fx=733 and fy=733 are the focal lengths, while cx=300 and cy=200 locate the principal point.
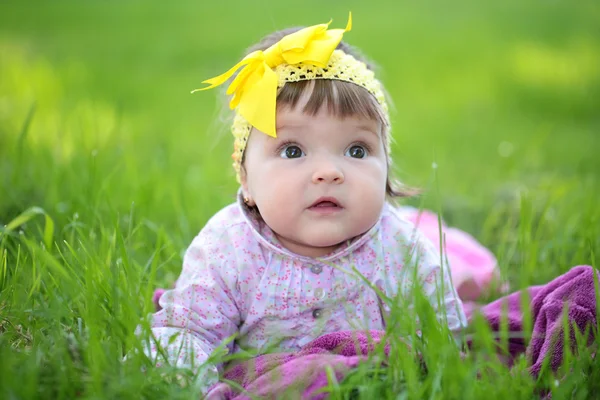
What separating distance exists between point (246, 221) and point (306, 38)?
2.03 ft

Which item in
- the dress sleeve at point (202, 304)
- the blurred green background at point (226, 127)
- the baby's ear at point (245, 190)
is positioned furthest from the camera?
the blurred green background at point (226, 127)

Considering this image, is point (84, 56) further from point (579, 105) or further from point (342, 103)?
point (342, 103)

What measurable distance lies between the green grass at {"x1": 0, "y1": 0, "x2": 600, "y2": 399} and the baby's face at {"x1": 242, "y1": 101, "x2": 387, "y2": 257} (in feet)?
0.84

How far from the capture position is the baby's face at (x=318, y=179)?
223cm

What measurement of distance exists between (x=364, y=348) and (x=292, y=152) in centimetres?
66

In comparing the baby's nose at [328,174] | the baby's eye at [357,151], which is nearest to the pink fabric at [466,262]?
the baby's eye at [357,151]

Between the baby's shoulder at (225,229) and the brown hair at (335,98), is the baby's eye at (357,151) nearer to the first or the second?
the brown hair at (335,98)

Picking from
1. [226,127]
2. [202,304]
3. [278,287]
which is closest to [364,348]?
[278,287]

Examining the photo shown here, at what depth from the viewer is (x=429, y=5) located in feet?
35.8

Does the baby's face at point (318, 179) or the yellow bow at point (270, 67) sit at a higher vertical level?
the yellow bow at point (270, 67)

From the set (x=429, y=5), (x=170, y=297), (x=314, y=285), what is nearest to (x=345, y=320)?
(x=314, y=285)

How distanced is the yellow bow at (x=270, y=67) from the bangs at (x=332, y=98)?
6cm

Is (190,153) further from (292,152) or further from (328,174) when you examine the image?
(328,174)

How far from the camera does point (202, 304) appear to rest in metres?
2.27
